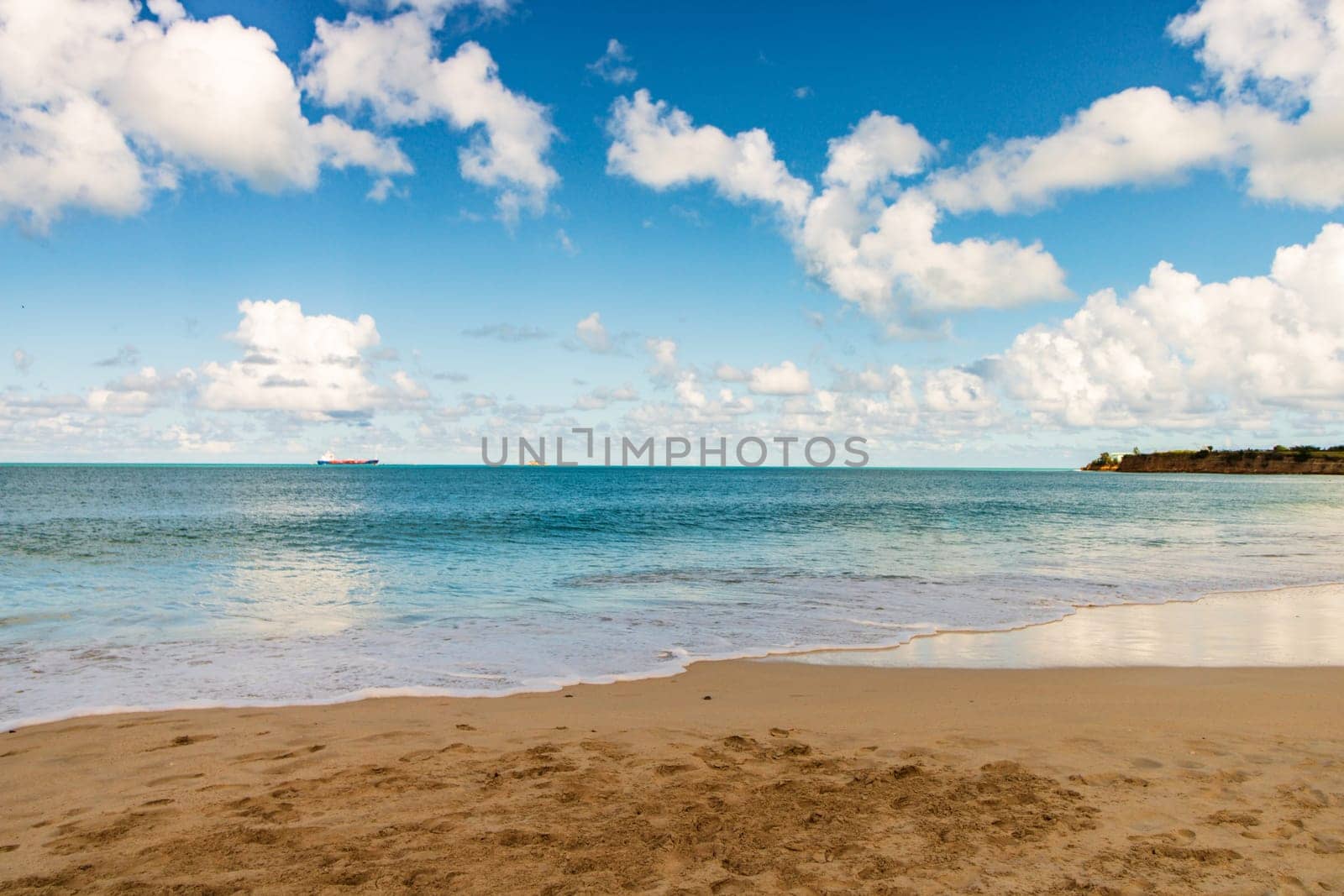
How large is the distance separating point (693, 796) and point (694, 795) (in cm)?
2

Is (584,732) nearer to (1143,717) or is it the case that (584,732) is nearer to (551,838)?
(551,838)

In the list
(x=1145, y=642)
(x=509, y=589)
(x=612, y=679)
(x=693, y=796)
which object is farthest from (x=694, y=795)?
(x=509, y=589)

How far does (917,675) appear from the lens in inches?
414

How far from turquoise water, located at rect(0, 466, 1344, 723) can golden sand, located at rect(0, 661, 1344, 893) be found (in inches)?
90.1

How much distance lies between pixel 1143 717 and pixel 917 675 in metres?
2.83

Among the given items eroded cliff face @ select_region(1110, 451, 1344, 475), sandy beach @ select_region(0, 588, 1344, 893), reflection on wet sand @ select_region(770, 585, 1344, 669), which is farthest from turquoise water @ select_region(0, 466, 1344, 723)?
eroded cliff face @ select_region(1110, 451, 1344, 475)

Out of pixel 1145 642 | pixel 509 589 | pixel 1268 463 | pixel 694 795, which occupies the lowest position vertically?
pixel 509 589

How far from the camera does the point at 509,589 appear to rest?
18.9 m

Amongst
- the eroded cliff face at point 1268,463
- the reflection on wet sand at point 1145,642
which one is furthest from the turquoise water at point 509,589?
the eroded cliff face at point 1268,463

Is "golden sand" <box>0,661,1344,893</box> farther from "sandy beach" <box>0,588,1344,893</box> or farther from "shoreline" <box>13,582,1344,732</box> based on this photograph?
"shoreline" <box>13,582,1344,732</box>

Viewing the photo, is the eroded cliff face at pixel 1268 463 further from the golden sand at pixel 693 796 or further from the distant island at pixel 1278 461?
the golden sand at pixel 693 796

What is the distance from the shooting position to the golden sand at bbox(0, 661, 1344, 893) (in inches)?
188

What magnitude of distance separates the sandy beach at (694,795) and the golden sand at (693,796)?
2 cm

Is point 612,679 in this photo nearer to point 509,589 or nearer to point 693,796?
point 693,796
